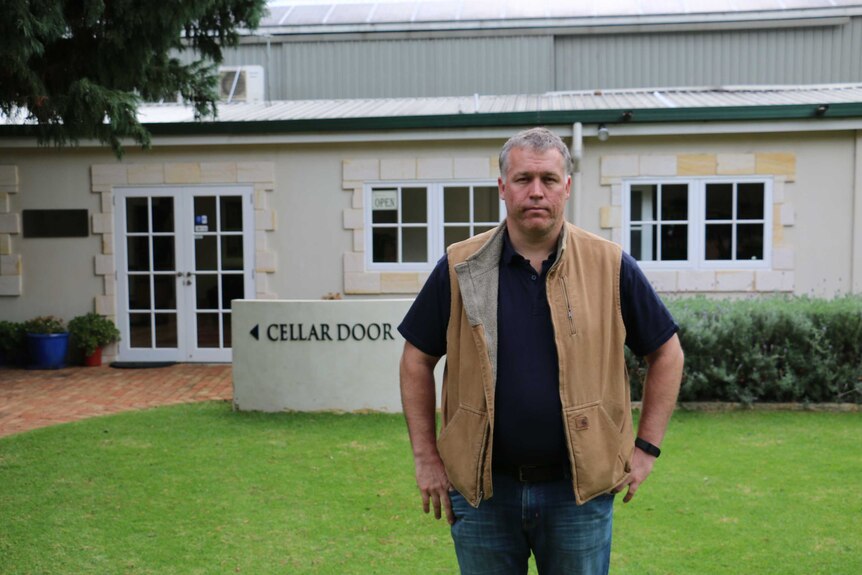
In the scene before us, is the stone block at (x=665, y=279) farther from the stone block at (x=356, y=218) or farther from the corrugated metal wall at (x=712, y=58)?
the corrugated metal wall at (x=712, y=58)

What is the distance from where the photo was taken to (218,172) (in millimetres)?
11125

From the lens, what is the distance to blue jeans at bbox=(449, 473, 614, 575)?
2664mm

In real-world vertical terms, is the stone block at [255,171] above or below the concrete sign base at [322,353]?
above

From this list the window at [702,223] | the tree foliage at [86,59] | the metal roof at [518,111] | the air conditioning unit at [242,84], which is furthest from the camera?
the air conditioning unit at [242,84]

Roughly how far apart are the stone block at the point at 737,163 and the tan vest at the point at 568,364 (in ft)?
27.8

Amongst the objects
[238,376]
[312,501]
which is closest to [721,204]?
[238,376]

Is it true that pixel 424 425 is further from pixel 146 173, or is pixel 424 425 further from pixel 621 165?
pixel 146 173

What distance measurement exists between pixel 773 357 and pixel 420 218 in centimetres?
476

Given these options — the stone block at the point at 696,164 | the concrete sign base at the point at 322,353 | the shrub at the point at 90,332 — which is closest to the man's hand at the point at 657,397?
the concrete sign base at the point at 322,353

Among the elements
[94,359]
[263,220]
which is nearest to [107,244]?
[94,359]

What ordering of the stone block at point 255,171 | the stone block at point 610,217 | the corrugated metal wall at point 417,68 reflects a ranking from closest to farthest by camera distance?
the stone block at point 610,217 < the stone block at point 255,171 < the corrugated metal wall at point 417,68

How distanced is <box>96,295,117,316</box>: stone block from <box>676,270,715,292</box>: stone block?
7.01m

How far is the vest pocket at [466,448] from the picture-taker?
2650mm

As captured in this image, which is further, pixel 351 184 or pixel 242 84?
pixel 242 84
